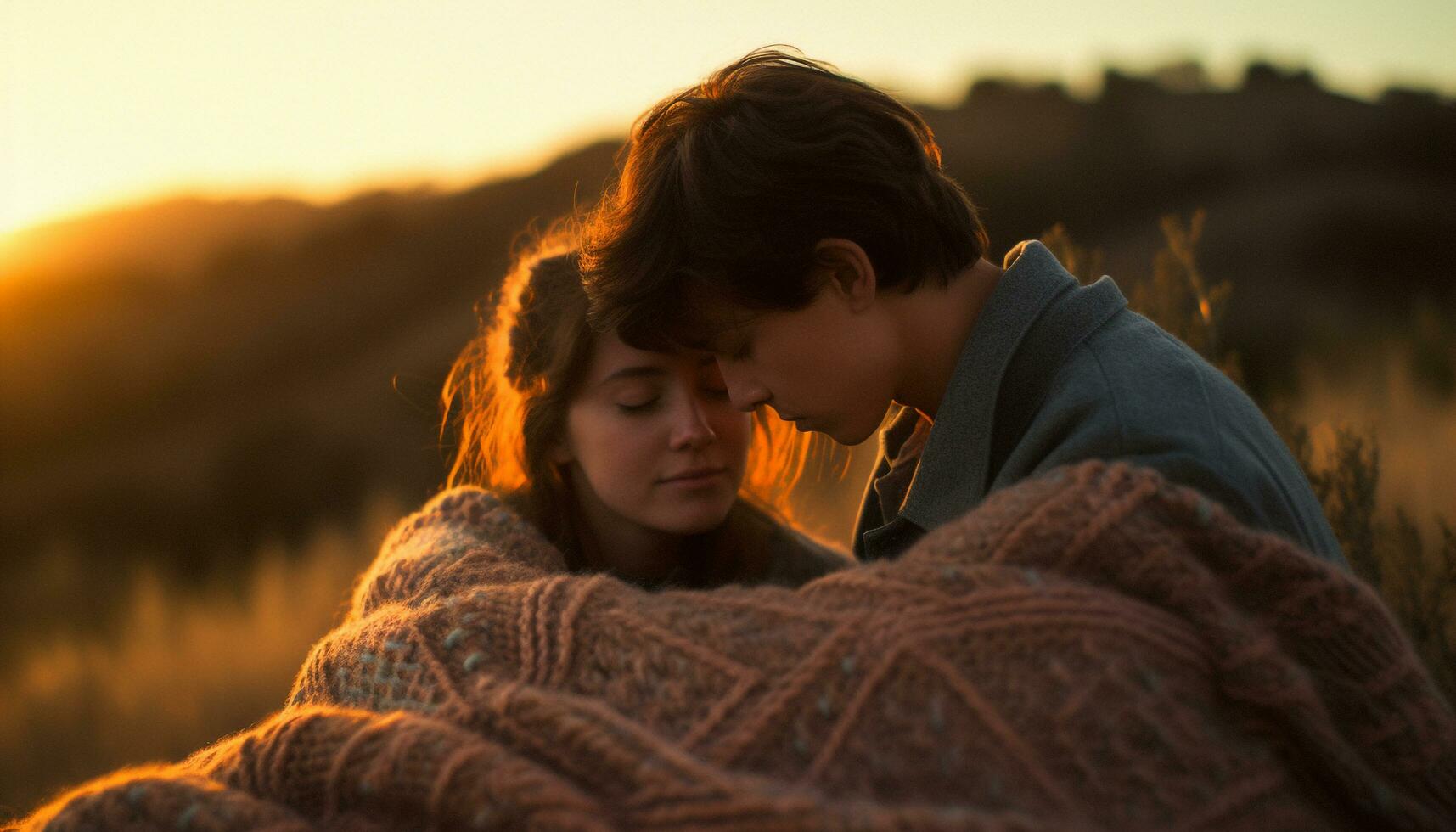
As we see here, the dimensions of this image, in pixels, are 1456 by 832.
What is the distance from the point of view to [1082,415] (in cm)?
195

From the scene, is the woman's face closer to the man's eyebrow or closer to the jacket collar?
the man's eyebrow

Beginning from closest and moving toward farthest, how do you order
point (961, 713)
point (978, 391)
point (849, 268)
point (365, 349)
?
point (961, 713)
point (978, 391)
point (849, 268)
point (365, 349)

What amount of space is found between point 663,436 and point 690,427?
92 millimetres

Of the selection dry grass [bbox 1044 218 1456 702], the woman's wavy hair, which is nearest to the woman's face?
the woman's wavy hair

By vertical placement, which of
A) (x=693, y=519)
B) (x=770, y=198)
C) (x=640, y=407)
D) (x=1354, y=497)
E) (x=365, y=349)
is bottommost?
(x=365, y=349)

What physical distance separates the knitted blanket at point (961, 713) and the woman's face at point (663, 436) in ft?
3.44

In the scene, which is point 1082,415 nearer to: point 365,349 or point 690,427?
point 690,427

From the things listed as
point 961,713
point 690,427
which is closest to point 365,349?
point 690,427

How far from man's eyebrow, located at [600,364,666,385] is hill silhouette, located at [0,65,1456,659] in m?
7.34

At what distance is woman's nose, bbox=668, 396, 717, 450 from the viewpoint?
9.18 ft

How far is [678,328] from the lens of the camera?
2568mm

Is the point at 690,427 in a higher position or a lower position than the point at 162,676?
higher

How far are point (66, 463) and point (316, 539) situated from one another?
5.98m

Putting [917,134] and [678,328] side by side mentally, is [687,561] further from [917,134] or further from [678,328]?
[917,134]
